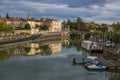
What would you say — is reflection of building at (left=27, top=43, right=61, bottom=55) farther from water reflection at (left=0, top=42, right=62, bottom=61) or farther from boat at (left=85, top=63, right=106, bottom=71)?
boat at (left=85, top=63, right=106, bottom=71)

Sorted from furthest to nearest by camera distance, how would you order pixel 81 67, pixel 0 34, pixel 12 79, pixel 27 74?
pixel 0 34 → pixel 81 67 → pixel 27 74 → pixel 12 79

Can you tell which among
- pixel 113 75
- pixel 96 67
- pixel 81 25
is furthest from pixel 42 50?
pixel 81 25

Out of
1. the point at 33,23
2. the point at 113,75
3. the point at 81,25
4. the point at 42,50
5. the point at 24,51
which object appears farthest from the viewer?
the point at 81,25

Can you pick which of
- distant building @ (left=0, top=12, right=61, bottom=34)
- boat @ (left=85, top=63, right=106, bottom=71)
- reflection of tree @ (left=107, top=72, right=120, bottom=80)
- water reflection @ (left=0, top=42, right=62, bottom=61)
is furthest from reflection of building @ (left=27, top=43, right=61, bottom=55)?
distant building @ (left=0, top=12, right=61, bottom=34)

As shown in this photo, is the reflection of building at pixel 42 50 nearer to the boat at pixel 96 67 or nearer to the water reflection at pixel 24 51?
the water reflection at pixel 24 51

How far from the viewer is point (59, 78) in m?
27.6

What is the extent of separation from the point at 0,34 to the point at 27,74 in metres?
52.3

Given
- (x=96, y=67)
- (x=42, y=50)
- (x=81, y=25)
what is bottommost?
(x=42, y=50)

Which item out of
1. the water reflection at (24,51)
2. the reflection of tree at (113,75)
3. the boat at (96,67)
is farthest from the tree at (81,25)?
the reflection of tree at (113,75)

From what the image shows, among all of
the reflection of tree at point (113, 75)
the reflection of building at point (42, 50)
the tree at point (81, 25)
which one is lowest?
the reflection of building at point (42, 50)

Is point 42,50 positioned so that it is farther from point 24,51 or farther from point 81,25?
point 81,25

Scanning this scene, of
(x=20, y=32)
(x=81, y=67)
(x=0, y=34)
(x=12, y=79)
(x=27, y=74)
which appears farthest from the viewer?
(x=20, y=32)

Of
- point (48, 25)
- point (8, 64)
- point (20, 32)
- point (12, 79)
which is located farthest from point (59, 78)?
point (48, 25)

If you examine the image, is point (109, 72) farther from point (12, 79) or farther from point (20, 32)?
point (20, 32)
